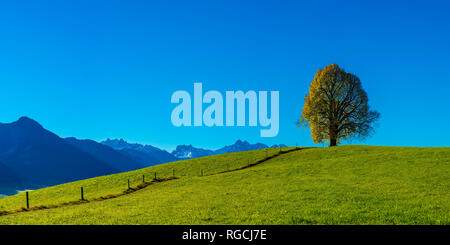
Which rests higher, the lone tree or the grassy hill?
the lone tree

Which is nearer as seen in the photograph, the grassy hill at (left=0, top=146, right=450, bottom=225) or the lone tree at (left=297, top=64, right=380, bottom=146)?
the grassy hill at (left=0, top=146, right=450, bottom=225)

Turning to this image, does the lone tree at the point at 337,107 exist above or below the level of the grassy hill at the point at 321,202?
above

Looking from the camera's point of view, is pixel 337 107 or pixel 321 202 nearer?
pixel 321 202

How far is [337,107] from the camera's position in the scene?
222ft

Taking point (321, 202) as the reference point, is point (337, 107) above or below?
above

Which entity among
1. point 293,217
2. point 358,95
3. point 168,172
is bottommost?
point 293,217

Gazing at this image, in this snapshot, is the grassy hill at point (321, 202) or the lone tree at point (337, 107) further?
the lone tree at point (337, 107)

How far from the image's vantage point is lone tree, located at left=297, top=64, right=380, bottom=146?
2657 inches

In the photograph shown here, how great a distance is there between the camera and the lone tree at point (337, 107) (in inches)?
2657
